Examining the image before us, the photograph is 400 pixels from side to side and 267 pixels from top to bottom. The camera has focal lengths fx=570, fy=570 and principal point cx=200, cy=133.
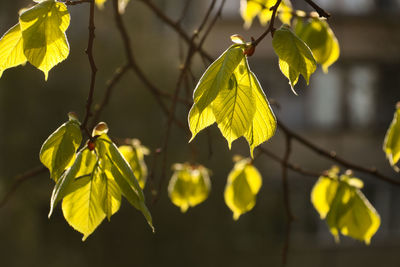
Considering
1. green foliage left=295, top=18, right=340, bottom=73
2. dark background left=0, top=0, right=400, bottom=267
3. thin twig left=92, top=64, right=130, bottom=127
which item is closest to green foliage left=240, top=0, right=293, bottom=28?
green foliage left=295, top=18, right=340, bottom=73

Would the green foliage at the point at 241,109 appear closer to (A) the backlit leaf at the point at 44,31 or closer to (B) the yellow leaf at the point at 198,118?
(B) the yellow leaf at the point at 198,118

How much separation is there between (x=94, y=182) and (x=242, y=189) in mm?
401

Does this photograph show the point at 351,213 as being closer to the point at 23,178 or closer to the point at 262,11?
the point at 262,11

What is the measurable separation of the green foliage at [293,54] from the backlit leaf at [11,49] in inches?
7.6

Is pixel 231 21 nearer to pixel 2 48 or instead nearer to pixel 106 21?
pixel 106 21

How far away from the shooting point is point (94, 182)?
45cm

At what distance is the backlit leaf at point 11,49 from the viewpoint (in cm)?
43

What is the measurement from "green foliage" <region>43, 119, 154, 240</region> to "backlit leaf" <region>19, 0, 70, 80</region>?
0.05 m

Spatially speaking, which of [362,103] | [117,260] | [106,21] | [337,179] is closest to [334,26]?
[362,103]

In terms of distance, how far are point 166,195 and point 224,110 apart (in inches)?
138

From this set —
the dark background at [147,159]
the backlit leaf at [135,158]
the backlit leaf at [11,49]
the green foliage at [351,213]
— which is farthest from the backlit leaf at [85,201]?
the dark background at [147,159]

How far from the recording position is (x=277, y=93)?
5508 mm

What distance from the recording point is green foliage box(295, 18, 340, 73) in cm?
71

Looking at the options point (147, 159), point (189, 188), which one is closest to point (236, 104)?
point (189, 188)
